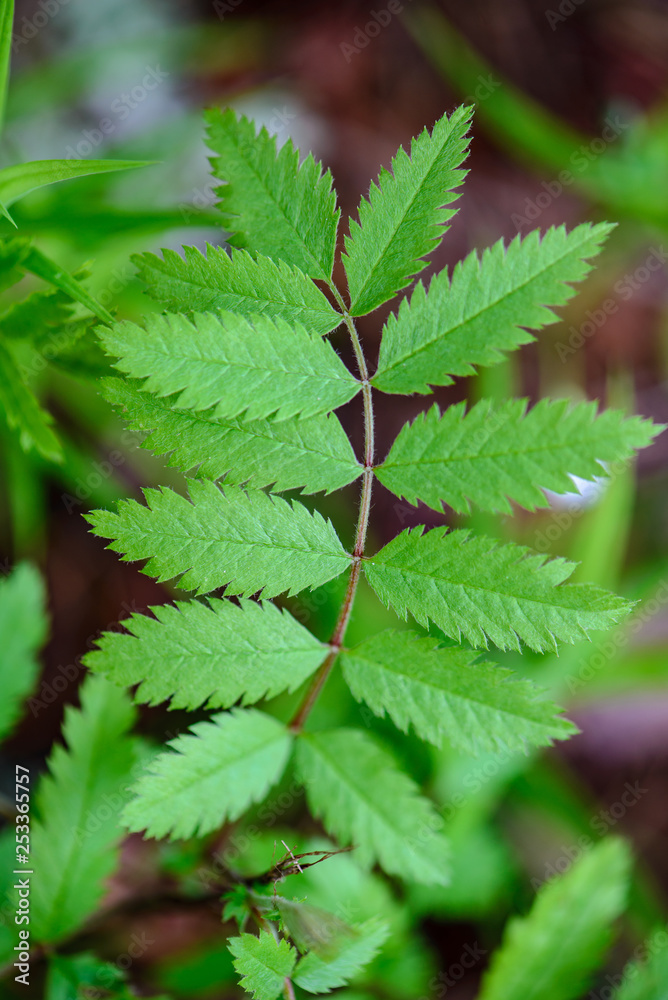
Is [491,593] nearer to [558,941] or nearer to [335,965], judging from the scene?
[335,965]

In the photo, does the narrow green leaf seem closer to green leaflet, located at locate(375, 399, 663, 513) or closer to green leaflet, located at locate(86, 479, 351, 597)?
green leaflet, located at locate(86, 479, 351, 597)

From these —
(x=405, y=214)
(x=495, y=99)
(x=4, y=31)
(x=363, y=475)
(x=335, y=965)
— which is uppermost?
(x=495, y=99)

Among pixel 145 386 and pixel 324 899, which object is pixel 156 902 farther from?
pixel 145 386

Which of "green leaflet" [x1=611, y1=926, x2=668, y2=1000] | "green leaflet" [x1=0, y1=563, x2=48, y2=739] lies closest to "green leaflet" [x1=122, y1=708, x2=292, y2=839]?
"green leaflet" [x1=0, y1=563, x2=48, y2=739]

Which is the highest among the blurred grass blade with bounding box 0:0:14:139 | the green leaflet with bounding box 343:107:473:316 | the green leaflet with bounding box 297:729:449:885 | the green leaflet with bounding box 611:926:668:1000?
the blurred grass blade with bounding box 0:0:14:139

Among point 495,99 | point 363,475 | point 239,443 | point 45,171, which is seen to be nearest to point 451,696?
point 363,475

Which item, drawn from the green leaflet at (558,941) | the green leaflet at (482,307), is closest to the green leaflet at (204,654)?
the green leaflet at (482,307)
